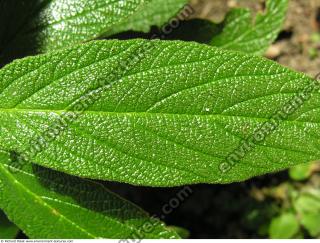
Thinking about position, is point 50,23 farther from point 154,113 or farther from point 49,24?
point 154,113

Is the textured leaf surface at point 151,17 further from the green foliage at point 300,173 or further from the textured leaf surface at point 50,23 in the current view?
the green foliage at point 300,173

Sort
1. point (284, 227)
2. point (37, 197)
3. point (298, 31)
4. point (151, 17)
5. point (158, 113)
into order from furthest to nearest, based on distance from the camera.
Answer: point (298, 31) → point (284, 227) → point (151, 17) → point (37, 197) → point (158, 113)

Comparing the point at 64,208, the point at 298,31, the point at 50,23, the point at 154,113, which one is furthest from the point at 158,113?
the point at 298,31

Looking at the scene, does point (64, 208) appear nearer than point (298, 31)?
Yes

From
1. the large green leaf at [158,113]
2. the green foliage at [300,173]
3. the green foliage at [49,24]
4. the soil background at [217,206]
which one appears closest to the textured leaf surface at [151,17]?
the green foliage at [49,24]

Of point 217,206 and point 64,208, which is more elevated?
point 64,208

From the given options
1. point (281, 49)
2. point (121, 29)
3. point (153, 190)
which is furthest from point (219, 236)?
point (121, 29)

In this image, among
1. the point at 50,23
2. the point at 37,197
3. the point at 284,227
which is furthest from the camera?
the point at 284,227

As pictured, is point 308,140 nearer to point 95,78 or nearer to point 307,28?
point 95,78

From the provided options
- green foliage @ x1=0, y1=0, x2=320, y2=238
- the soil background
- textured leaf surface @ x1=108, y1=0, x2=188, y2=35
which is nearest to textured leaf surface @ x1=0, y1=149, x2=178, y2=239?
green foliage @ x1=0, y1=0, x2=320, y2=238
